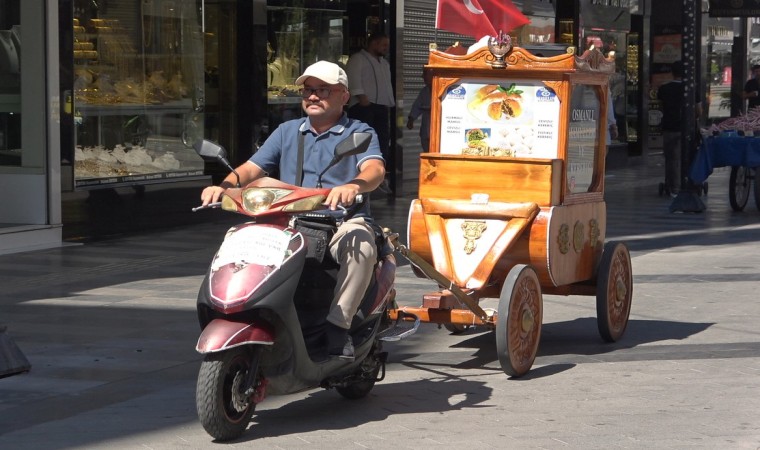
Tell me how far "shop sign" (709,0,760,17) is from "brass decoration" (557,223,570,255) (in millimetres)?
13560

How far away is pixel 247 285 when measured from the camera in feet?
18.4

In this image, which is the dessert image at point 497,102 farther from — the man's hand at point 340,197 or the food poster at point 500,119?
the man's hand at point 340,197


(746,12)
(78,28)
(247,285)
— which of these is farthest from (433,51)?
(746,12)

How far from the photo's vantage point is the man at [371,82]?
16.1 meters

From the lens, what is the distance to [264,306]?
18.4ft

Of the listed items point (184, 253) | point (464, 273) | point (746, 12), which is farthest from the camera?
point (746, 12)

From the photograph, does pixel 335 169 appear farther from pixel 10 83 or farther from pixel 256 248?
pixel 10 83

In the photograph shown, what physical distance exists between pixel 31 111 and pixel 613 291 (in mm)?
6339

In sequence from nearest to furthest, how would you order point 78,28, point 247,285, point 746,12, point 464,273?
1. point 247,285
2. point 464,273
3. point 78,28
4. point 746,12

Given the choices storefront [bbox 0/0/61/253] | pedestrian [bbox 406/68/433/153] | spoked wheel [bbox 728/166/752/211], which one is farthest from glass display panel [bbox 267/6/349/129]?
spoked wheel [bbox 728/166/752/211]

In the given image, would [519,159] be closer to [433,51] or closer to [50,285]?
[433,51]

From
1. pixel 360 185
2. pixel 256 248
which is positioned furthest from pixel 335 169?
pixel 256 248

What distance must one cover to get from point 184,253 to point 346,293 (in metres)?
6.50

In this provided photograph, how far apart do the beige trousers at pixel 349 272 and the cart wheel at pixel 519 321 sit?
1243 millimetres
